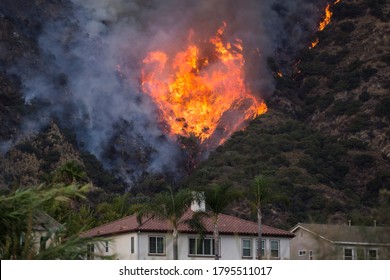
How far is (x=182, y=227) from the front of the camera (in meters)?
80.9

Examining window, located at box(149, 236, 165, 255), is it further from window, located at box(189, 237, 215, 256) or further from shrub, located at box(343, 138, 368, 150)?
shrub, located at box(343, 138, 368, 150)

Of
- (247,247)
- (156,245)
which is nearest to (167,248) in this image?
(156,245)

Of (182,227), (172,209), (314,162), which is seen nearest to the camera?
(172,209)

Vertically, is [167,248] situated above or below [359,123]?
below

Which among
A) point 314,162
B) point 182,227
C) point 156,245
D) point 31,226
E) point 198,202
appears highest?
point 314,162

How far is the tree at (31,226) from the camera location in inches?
1093

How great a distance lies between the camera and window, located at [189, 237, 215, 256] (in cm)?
8056

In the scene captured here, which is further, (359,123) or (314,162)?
(359,123)

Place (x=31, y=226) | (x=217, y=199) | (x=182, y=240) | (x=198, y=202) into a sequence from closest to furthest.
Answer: (x=31, y=226), (x=217, y=199), (x=182, y=240), (x=198, y=202)

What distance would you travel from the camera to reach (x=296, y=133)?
189750mm

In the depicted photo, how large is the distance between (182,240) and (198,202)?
125 inches

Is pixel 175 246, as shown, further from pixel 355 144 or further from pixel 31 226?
pixel 355 144

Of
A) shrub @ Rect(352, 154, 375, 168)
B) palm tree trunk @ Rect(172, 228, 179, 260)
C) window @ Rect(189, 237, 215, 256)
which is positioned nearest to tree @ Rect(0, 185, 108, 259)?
palm tree trunk @ Rect(172, 228, 179, 260)

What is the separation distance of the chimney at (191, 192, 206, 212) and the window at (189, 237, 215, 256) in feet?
8.30
